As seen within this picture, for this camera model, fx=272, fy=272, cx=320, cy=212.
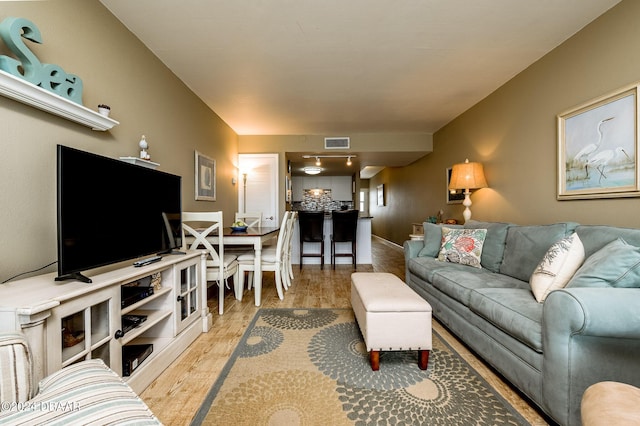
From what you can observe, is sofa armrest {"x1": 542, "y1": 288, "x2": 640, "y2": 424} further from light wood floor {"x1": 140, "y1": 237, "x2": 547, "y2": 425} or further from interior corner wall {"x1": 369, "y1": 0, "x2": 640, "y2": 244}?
interior corner wall {"x1": 369, "y1": 0, "x2": 640, "y2": 244}

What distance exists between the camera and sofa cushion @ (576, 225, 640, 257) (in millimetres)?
1559

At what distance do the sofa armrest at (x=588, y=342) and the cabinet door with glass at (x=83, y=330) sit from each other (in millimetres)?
2082

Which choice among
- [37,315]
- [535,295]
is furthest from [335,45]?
[37,315]

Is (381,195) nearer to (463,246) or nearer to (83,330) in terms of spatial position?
(463,246)

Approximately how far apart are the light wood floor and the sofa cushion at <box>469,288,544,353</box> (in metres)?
0.36

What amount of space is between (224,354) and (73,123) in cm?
179

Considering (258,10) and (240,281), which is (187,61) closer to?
(258,10)

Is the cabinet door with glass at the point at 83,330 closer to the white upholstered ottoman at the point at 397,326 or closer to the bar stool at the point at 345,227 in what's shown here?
the white upholstered ottoman at the point at 397,326

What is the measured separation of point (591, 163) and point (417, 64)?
5.56 feet

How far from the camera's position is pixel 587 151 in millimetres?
2182

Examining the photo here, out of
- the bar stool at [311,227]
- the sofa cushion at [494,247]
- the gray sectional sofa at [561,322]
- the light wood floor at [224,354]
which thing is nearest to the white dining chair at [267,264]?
the light wood floor at [224,354]

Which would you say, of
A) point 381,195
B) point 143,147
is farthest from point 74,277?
point 381,195

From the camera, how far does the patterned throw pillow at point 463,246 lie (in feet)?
8.63

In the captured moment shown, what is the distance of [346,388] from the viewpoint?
5.04 ft
